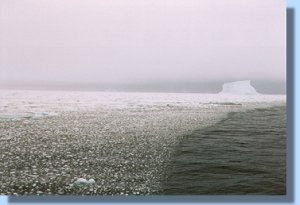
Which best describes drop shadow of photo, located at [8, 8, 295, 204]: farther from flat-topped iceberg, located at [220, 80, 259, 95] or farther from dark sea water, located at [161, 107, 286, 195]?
flat-topped iceberg, located at [220, 80, 259, 95]

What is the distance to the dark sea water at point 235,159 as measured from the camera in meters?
3.16

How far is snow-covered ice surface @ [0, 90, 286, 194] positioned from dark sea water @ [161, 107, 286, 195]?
0.31 feet

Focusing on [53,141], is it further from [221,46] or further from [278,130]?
[278,130]

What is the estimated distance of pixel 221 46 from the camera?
10.9 ft

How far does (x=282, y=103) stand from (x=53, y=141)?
1.74 metres

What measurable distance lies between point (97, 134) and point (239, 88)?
1.15 m

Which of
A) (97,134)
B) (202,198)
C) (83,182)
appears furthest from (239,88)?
(83,182)

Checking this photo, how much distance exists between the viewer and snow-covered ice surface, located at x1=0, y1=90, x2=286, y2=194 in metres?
3.16

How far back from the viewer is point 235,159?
10.6ft

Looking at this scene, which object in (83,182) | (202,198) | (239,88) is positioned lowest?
(202,198)

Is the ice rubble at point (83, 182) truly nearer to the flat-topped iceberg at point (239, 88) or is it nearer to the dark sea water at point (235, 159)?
the dark sea water at point (235, 159)

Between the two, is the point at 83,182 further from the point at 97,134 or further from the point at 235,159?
the point at 235,159

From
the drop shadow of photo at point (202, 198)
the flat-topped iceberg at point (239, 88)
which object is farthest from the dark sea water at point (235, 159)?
the flat-topped iceberg at point (239, 88)

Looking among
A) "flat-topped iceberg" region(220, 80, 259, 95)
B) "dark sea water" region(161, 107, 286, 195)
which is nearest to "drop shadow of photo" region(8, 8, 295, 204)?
"dark sea water" region(161, 107, 286, 195)
